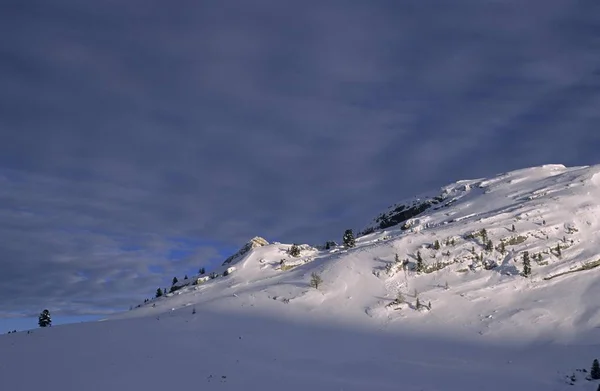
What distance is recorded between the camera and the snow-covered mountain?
2661 centimetres

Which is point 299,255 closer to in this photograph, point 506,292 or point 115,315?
point 115,315

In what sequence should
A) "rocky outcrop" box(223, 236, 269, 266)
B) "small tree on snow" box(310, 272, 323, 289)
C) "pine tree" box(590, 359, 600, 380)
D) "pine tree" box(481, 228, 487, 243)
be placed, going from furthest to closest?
"rocky outcrop" box(223, 236, 269, 266) < "pine tree" box(481, 228, 487, 243) < "small tree on snow" box(310, 272, 323, 289) < "pine tree" box(590, 359, 600, 380)

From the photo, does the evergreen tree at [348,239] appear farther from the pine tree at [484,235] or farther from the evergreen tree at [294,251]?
the pine tree at [484,235]

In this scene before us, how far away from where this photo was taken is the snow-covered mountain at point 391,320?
87.3ft

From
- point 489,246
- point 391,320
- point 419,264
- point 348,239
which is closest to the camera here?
point 391,320

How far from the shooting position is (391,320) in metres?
38.1

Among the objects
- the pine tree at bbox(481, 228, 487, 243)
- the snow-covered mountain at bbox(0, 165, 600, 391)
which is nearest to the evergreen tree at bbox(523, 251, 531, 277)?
the snow-covered mountain at bbox(0, 165, 600, 391)

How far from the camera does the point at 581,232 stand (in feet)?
159

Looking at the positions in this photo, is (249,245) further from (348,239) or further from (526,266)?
(526,266)

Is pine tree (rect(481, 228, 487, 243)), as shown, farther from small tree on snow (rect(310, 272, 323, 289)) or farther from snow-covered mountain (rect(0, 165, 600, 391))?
small tree on snow (rect(310, 272, 323, 289))

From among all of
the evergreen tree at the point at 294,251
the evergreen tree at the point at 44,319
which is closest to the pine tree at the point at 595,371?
the evergreen tree at the point at 294,251

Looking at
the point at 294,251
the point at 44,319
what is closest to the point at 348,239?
the point at 294,251

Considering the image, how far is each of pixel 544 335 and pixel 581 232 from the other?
58.2 ft

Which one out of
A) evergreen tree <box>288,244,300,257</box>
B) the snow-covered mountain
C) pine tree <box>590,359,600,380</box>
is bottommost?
pine tree <box>590,359,600,380</box>
